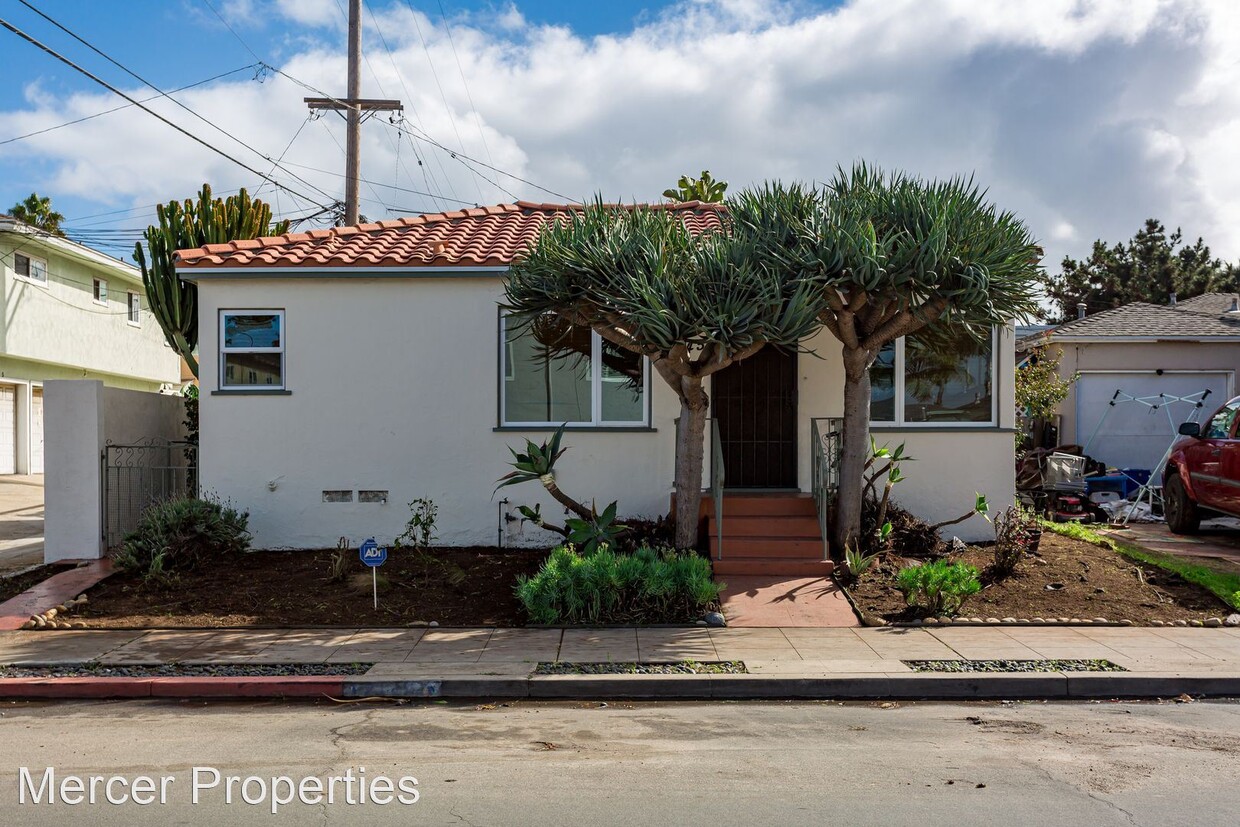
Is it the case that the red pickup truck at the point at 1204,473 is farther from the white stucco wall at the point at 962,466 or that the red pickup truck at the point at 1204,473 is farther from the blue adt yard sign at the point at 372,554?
the blue adt yard sign at the point at 372,554

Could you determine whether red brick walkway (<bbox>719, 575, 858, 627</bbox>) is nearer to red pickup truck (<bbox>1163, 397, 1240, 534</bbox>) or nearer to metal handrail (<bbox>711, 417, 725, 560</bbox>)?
metal handrail (<bbox>711, 417, 725, 560</bbox>)

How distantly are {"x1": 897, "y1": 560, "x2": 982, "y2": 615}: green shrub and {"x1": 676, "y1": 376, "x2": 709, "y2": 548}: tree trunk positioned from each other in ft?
7.61

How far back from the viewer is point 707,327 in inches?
359

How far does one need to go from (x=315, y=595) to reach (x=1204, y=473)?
37.4ft

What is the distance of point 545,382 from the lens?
12.4 metres

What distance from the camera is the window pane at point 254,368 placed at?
12320mm

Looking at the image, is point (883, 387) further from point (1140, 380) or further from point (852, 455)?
point (1140, 380)

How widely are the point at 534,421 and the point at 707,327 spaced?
386 cm

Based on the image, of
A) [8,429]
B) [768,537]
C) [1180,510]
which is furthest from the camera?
[8,429]

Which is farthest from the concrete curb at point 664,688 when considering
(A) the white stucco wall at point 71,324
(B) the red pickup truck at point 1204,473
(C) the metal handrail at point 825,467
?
(A) the white stucco wall at point 71,324

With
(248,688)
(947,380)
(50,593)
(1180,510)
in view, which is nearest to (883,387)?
(947,380)

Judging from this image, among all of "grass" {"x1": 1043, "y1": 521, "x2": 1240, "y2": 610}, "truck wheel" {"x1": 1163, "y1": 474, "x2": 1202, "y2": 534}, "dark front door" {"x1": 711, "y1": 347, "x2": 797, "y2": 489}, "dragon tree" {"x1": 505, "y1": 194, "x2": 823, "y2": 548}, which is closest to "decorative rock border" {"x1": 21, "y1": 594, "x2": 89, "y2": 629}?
"dragon tree" {"x1": 505, "y1": 194, "x2": 823, "y2": 548}

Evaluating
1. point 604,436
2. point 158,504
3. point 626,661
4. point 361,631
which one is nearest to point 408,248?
point 604,436

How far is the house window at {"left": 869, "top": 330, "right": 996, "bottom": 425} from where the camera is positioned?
40.5 ft
